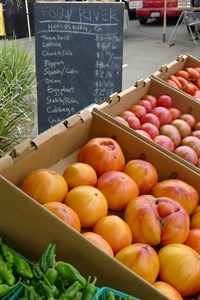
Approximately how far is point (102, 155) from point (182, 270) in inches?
30.6

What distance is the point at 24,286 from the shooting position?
55.1 inches

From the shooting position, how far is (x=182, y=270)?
1693 mm

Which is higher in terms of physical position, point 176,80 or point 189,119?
point 176,80

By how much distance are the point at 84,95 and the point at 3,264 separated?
266cm

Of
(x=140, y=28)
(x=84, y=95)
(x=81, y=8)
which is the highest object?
(x=81, y=8)

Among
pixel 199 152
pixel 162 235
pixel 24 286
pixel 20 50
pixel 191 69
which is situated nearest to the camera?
pixel 24 286

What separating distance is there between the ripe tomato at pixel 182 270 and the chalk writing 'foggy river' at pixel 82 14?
2.60 m

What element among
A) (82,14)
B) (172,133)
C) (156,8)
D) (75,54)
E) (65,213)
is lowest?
(156,8)

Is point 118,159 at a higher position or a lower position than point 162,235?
higher

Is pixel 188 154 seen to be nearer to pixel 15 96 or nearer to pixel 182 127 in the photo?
pixel 182 127

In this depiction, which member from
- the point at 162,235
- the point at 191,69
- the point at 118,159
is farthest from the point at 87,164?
the point at 191,69

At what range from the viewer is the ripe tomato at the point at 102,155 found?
2.22 m

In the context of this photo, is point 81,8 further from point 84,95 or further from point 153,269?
point 153,269

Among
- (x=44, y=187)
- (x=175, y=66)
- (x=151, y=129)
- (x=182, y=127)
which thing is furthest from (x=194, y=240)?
(x=175, y=66)
